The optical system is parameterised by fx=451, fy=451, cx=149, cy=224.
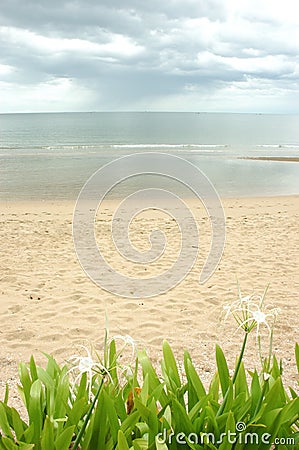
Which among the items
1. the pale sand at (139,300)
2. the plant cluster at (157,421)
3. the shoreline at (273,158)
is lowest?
the pale sand at (139,300)

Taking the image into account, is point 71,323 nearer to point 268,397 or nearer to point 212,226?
point 268,397

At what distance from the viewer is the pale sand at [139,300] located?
14.8 feet

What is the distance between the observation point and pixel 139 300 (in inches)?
229

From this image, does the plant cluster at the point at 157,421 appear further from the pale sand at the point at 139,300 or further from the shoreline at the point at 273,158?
the shoreline at the point at 273,158

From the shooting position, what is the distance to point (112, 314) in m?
5.34

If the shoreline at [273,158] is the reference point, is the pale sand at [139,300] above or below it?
below

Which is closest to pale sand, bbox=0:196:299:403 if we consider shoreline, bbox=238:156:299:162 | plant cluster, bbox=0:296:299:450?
plant cluster, bbox=0:296:299:450

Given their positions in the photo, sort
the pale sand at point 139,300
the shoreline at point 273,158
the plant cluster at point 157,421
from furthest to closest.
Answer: the shoreline at point 273,158 → the pale sand at point 139,300 → the plant cluster at point 157,421

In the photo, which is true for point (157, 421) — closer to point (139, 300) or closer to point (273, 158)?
point (139, 300)

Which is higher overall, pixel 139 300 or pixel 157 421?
pixel 157 421

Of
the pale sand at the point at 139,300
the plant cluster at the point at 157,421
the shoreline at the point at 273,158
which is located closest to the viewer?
the plant cluster at the point at 157,421

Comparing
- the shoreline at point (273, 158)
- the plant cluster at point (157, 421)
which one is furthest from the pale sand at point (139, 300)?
the shoreline at point (273, 158)

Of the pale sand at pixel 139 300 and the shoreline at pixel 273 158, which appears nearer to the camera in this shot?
the pale sand at pixel 139 300

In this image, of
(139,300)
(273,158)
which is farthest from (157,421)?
(273,158)
